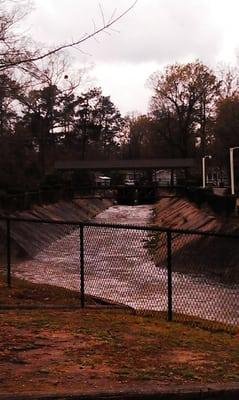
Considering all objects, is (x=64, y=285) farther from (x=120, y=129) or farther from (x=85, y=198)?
(x=120, y=129)

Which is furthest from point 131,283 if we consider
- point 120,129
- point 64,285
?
point 120,129

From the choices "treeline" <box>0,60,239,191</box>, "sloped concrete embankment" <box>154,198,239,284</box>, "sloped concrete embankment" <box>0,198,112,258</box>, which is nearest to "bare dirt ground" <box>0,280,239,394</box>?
"sloped concrete embankment" <box>154,198,239,284</box>

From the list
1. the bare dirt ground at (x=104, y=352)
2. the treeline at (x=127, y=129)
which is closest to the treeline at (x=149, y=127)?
the treeline at (x=127, y=129)

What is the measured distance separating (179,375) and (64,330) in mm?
2331

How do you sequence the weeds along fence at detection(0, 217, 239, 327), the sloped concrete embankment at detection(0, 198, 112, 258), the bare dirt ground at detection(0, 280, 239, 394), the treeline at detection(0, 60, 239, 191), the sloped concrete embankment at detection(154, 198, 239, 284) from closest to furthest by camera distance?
the bare dirt ground at detection(0, 280, 239, 394) < the weeds along fence at detection(0, 217, 239, 327) < the sloped concrete embankment at detection(154, 198, 239, 284) < the sloped concrete embankment at detection(0, 198, 112, 258) < the treeline at detection(0, 60, 239, 191)

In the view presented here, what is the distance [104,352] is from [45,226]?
84.9ft

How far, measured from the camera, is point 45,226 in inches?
1265

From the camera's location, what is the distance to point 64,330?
7.64 meters

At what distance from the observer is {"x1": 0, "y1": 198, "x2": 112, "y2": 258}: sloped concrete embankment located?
24875 mm

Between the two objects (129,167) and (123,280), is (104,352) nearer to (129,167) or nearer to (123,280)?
(123,280)

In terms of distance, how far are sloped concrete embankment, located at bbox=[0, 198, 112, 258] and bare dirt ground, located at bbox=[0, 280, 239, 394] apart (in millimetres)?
8020

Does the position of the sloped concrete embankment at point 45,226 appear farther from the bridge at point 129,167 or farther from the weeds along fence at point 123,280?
the bridge at point 129,167

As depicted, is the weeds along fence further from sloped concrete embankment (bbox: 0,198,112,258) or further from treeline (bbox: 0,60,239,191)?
treeline (bbox: 0,60,239,191)

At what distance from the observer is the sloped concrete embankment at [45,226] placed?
24.9 metres
